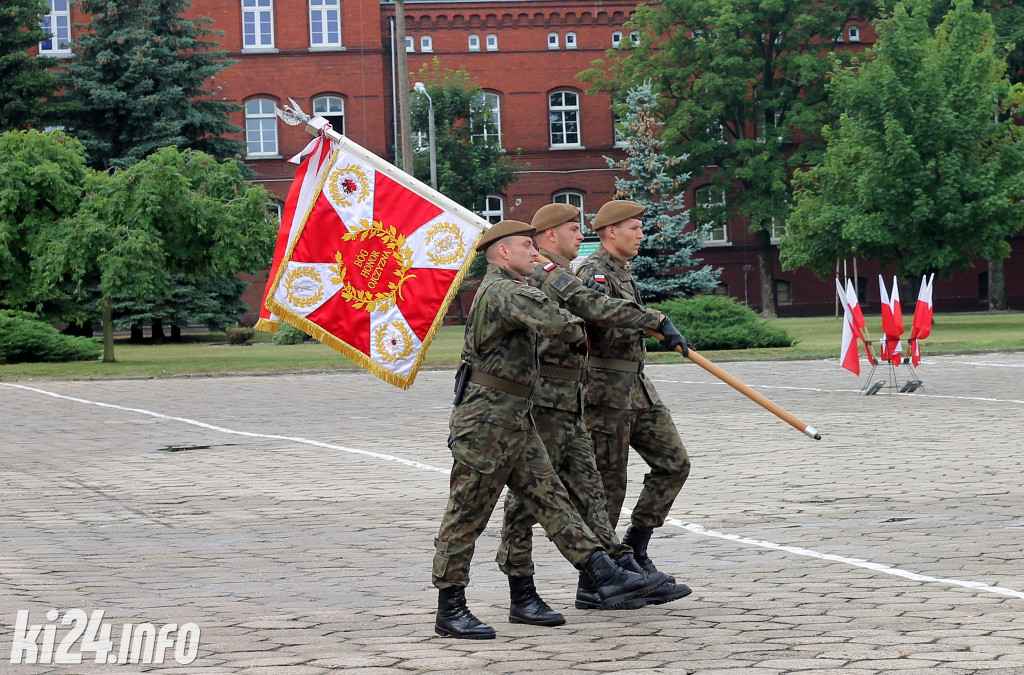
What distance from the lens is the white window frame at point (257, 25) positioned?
52531 millimetres

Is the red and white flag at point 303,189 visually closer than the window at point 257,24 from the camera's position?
Yes

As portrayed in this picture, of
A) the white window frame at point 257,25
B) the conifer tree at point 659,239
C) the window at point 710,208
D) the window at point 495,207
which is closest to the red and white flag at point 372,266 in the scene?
the conifer tree at point 659,239

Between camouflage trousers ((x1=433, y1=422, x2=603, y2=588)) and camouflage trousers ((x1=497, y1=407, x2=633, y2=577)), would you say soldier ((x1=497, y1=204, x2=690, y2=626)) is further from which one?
camouflage trousers ((x1=433, y1=422, x2=603, y2=588))

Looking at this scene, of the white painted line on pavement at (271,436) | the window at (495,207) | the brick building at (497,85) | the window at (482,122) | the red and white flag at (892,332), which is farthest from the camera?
the window at (495,207)

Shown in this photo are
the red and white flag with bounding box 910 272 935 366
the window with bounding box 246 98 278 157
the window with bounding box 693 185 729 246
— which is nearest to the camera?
the red and white flag with bounding box 910 272 935 366

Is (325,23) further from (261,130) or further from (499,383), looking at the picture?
(499,383)

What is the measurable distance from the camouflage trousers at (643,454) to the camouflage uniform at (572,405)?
0.94ft

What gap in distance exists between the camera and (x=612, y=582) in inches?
239

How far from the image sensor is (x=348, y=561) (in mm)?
7539

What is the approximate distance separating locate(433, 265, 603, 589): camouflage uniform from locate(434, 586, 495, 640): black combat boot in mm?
45

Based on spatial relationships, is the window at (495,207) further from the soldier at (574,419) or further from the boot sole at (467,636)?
the boot sole at (467,636)

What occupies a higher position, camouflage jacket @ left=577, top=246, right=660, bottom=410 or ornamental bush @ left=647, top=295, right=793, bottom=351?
camouflage jacket @ left=577, top=246, right=660, bottom=410

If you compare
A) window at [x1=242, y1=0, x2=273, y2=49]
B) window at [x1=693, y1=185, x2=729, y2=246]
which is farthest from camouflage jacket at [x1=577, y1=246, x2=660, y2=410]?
window at [x1=242, y1=0, x2=273, y2=49]

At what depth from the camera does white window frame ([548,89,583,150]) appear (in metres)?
54.5
